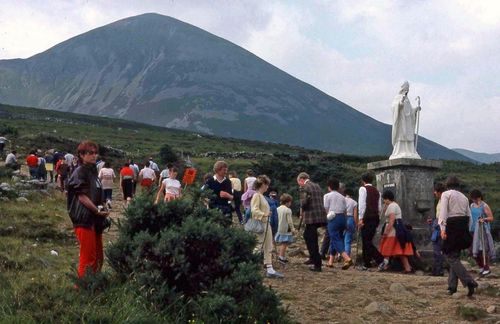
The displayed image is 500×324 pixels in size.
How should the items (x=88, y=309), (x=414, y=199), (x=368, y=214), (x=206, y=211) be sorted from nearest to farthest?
(x=88, y=309), (x=206, y=211), (x=368, y=214), (x=414, y=199)

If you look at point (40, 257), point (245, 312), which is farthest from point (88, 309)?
point (40, 257)

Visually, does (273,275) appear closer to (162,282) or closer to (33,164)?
(162,282)

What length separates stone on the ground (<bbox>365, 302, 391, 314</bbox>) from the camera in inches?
320

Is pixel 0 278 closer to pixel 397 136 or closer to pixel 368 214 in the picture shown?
pixel 368 214

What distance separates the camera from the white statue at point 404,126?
624 inches

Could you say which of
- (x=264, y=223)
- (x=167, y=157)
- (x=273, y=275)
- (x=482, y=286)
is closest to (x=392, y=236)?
(x=482, y=286)

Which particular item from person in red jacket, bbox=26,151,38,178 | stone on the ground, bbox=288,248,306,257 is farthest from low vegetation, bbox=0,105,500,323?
person in red jacket, bbox=26,151,38,178

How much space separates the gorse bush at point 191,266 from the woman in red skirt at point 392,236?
5.70 m

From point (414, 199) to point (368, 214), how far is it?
2937 millimetres

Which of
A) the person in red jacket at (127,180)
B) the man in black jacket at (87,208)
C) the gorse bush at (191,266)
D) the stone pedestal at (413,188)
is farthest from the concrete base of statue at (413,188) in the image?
the man in black jacket at (87,208)

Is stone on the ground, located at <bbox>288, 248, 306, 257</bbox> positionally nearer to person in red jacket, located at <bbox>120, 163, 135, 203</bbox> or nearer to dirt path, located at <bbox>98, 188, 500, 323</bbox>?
dirt path, located at <bbox>98, 188, 500, 323</bbox>

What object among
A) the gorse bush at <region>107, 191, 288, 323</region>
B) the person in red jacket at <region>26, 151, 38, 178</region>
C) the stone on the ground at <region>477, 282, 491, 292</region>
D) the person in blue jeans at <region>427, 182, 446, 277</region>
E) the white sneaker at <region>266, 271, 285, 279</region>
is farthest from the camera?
the person in red jacket at <region>26, 151, 38, 178</region>

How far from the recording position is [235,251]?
7008 mm

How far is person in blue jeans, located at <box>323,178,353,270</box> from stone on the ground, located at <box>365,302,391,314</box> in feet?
12.6
